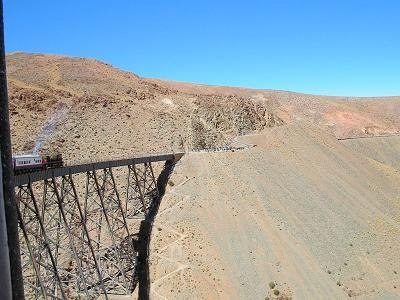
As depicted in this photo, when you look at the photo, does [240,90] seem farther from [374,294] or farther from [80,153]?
[374,294]

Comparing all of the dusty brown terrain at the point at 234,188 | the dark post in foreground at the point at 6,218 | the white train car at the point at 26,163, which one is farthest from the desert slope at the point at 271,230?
the dark post in foreground at the point at 6,218

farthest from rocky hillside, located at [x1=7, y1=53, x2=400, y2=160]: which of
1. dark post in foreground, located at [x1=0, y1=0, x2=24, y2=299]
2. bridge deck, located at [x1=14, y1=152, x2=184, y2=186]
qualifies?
dark post in foreground, located at [x1=0, y1=0, x2=24, y2=299]

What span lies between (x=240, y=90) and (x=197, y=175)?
259 ft

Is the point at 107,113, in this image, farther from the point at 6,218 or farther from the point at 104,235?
the point at 6,218

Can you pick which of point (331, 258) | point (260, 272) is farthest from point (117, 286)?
point (331, 258)

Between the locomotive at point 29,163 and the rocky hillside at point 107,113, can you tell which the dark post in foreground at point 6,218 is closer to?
the locomotive at point 29,163

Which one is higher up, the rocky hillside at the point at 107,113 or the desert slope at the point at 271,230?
the rocky hillside at the point at 107,113

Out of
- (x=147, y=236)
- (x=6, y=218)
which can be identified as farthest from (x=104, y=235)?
(x=6, y=218)

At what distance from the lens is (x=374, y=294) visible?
2895 cm

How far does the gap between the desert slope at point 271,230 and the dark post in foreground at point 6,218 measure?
21814 mm

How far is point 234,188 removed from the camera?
33.4 m

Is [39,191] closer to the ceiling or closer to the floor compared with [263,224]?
closer to the ceiling

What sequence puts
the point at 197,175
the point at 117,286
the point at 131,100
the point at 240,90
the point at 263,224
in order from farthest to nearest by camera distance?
1. the point at 240,90
2. the point at 131,100
3. the point at 197,175
4. the point at 263,224
5. the point at 117,286

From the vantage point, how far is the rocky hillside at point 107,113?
40625mm
